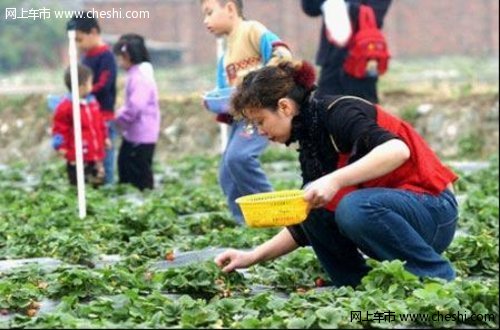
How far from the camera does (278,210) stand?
18.5 feet

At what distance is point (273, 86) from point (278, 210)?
59cm

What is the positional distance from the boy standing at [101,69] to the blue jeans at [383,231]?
651 centimetres

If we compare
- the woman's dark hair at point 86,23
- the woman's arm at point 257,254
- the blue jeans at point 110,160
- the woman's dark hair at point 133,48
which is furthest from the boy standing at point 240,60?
the blue jeans at point 110,160

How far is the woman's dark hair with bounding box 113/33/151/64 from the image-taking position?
1231cm

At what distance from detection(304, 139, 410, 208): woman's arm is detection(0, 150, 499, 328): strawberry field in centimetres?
33

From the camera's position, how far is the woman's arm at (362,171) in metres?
5.60

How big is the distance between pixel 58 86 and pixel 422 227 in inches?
994

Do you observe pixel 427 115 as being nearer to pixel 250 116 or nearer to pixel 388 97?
pixel 388 97

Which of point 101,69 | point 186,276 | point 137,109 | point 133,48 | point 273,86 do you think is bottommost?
point 137,109

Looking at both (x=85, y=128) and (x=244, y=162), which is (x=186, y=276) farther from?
(x=85, y=128)

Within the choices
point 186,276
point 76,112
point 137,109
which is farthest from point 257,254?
point 137,109

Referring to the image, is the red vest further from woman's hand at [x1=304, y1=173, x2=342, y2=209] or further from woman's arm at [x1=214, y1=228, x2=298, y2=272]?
woman's hand at [x1=304, y1=173, x2=342, y2=209]

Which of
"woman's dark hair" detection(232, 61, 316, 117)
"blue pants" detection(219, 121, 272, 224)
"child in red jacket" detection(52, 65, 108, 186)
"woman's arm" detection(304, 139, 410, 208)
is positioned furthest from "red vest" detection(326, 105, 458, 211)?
"child in red jacket" detection(52, 65, 108, 186)

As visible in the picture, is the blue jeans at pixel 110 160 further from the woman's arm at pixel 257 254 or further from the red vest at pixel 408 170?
the red vest at pixel 408 170
